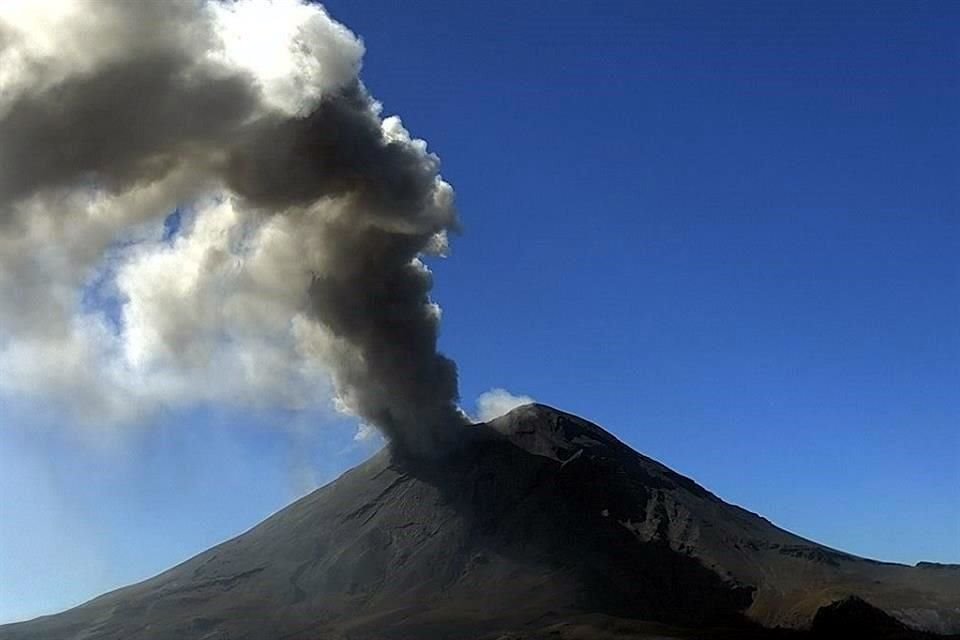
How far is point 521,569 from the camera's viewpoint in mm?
99125

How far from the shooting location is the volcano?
298 feet

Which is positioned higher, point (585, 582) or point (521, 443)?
point (521, 443)

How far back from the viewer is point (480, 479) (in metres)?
112

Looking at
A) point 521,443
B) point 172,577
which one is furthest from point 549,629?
point 172,577

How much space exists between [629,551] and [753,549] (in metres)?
14.1

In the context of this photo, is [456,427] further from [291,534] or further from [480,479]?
[291,534]

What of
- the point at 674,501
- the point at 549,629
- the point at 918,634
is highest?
the point at 674,501

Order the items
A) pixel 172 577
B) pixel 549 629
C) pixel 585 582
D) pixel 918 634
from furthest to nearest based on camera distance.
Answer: pixel 172 577, pixel 585 582, pixel 918 634, pixel 549 629

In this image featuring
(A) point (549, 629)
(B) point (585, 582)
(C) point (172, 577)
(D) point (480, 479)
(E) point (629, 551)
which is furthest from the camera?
(C) point (172, 577)

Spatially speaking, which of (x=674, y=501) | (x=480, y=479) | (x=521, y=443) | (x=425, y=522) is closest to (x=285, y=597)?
(x=425, y=522)

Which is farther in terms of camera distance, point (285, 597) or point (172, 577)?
point (172, 577)

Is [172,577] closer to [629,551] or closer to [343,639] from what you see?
[343,639]

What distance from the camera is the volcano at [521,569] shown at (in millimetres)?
90938

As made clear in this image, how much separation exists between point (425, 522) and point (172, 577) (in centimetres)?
2989
